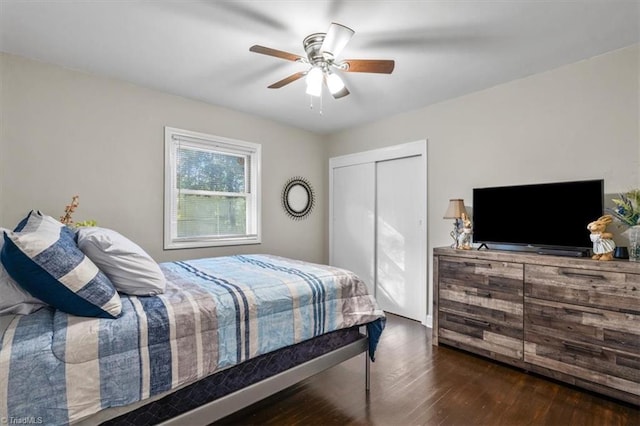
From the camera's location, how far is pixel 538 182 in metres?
2.76

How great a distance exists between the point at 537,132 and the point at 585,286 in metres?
1.40

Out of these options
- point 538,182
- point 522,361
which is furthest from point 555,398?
point 538,182

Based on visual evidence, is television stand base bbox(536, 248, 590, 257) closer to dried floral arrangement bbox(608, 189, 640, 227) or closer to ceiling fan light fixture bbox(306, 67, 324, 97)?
dried floral arrangement bbox(608, 189, 640, 227)

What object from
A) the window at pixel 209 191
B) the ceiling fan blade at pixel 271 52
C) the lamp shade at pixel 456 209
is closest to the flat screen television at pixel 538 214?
the lamp shade at pixel 456 209

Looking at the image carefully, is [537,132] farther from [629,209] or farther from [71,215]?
[71,215]

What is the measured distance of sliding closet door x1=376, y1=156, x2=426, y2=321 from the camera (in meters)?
3.66

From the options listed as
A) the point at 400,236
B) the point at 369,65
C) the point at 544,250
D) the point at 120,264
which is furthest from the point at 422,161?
the point at 120,264

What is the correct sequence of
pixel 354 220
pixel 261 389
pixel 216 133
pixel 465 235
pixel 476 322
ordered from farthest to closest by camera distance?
1. pixel 354 220
2. pixel 216 133
3. pixel 465 235
4. pixel 476 322
5. pixel 261 389

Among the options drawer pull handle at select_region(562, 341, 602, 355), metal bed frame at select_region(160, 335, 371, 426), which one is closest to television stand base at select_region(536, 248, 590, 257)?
drawer pull handle at select_region(562, 341, 602, 355)

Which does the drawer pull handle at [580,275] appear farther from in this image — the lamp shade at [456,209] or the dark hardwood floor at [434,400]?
the lamp shade at [456,209]

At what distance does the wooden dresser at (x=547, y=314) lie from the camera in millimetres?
1985

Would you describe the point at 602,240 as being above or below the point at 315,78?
below

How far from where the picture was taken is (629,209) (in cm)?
214

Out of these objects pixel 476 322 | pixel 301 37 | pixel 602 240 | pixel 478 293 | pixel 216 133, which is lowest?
pixel 476 322
